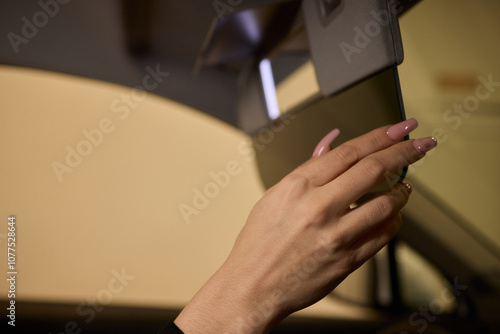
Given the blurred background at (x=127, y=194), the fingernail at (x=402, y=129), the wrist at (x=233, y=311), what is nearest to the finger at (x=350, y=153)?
the fingernail at (x=402, y=129)

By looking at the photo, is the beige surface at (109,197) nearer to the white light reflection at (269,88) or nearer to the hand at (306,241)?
the white light reflection at (269,88)

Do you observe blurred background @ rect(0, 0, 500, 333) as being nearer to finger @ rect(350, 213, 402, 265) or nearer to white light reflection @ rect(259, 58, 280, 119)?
white light reflection @ rect(259, 58, 280, 119)

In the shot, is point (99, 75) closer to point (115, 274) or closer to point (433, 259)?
point (115, 274)

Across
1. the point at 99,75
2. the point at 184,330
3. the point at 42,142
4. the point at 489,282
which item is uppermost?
the point at 99,75

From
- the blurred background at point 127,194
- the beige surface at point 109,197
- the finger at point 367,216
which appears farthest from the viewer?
the beige surface at point 109,197

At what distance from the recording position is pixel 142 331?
37.7 inches

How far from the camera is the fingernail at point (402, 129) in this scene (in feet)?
1.64

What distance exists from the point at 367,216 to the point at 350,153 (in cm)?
8

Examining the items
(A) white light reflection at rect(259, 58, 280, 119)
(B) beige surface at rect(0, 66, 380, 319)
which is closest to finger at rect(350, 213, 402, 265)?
(A) white light reflection at rect(259, 58, 280, 119)

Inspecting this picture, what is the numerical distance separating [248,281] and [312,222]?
11 centimetres

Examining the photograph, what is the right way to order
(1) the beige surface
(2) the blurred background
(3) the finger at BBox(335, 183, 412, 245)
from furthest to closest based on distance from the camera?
(1) the beige surface
(2) the blurred background
(3) the finger at BBox(335, 183, 412, 245)

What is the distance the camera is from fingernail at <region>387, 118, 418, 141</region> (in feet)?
1.64

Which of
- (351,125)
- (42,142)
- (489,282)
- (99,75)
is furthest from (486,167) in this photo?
(42,142)

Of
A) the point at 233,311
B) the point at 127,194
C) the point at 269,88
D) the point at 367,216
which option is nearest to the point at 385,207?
the point at 367,216
